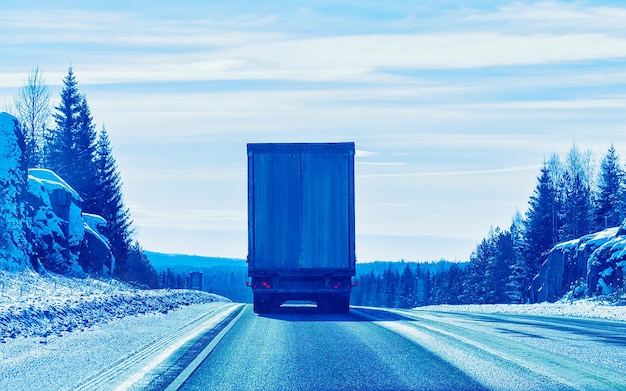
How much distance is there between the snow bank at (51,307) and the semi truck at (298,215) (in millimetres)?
3456

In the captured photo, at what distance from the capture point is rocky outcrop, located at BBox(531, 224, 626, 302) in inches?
1372

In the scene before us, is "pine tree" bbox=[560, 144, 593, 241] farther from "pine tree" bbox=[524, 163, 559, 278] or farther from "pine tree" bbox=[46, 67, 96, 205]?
"pine tree" bbox=[46, 67, 96, 205]

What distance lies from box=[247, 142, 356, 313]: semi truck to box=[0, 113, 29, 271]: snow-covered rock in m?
8.98

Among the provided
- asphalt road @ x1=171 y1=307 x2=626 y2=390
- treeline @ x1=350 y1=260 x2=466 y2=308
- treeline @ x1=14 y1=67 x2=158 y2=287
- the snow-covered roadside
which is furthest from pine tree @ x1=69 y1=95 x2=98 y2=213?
treeline @ x1=350 y1=260 x2=466 y2=308

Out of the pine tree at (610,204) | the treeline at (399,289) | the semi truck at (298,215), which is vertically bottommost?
the treeline at (399,289)

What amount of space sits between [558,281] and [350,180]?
28.1 m

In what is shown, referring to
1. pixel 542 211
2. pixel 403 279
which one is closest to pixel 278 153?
pixel 542 211

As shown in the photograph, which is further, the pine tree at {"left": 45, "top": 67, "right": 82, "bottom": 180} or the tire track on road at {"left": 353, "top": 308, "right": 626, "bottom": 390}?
the pine tree at {"left": 45, "top": 67, "right": 82, "bottom": 180}

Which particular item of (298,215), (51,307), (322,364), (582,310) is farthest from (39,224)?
(322,364)

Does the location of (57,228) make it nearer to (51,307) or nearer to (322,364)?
(51,307)

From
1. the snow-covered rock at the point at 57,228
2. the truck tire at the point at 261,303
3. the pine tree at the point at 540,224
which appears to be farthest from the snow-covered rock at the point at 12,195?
the pine tree at the point at 540,224

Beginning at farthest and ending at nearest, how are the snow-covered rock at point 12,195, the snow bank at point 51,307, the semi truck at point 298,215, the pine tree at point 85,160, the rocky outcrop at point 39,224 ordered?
1. the pine tree at point 85,160
2. the rocky outcrop at point 39,224
3. the snow-covered rock at point 12,195
4. the semi truck at point 298,215
5. the snow bank at point 51,307

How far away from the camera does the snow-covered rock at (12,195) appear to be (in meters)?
28.2

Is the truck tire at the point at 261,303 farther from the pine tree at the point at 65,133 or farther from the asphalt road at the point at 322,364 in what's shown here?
the pine tree at the point at 65,133
